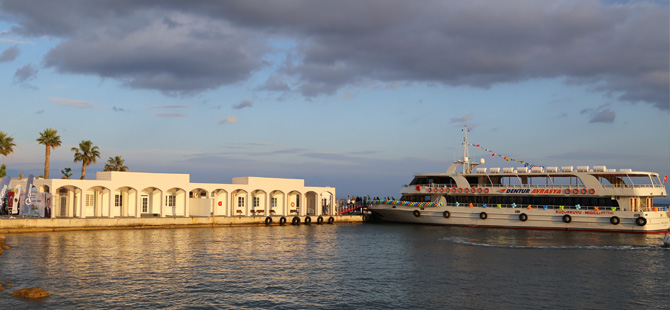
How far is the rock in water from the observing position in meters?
19.8

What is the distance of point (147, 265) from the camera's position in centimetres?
2727

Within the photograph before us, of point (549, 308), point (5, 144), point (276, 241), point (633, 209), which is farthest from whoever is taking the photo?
point (5, 144)

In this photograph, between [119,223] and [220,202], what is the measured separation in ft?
37.0

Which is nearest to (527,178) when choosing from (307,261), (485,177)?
(485,177)

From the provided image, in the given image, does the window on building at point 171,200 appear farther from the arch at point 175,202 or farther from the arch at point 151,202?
the arch at point 151,202

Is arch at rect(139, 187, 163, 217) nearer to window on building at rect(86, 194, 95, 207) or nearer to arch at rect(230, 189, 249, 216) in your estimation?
window on building at rect(86, 194, 95, 207)

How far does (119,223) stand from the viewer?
44938mm

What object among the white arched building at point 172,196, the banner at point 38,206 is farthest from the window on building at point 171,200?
the banner at point 38,206

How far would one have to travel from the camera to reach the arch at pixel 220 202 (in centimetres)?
5428

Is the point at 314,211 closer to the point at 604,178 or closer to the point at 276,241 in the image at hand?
the point at 276,241

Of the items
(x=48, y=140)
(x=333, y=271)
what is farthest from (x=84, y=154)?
(x=333, y=271)

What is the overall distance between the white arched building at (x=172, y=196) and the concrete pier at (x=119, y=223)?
110 centimetres

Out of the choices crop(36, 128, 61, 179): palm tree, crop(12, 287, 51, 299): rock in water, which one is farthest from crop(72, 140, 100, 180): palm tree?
crop(12, 287, 51, 299): rock in water

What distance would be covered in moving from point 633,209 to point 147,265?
38398 millimetres
